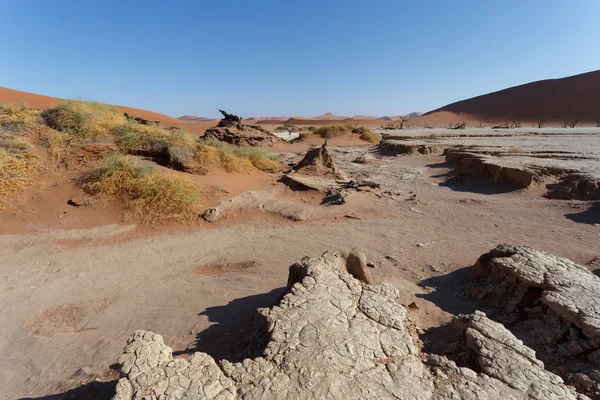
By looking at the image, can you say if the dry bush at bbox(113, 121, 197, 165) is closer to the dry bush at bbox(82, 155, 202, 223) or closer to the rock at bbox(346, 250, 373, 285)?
the dry bush at bbox(82, 155, 202, 223)

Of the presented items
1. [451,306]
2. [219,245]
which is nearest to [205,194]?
[219,245]

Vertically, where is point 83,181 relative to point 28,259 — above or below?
above

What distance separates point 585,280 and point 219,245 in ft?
16.0

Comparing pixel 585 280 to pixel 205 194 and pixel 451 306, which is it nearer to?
pixel 451 306

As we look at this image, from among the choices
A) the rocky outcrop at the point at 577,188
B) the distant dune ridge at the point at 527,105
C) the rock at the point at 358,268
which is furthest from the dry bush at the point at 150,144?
→ the distant dune ridge at the point at 527,105

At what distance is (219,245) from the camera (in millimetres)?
5367

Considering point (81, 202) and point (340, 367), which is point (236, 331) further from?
point (81, 202)

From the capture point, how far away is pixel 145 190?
636cm

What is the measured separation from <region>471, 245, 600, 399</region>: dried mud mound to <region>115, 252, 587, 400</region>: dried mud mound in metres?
0.55

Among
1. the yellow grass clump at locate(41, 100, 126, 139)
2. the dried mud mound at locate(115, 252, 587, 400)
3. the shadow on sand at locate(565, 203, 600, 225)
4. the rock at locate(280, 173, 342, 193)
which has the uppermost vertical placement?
the yellow grass clump at locate(41, 100, 126, 139)

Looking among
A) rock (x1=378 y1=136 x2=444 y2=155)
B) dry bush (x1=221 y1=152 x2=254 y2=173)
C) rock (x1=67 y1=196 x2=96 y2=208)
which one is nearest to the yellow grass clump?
rock (x1=67 y1=196 x2=96 y2=208)

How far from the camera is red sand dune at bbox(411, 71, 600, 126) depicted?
48.9 m

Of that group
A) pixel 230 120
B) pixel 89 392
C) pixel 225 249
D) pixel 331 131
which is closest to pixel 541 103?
pixel 331 131

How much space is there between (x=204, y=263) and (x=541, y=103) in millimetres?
69381
